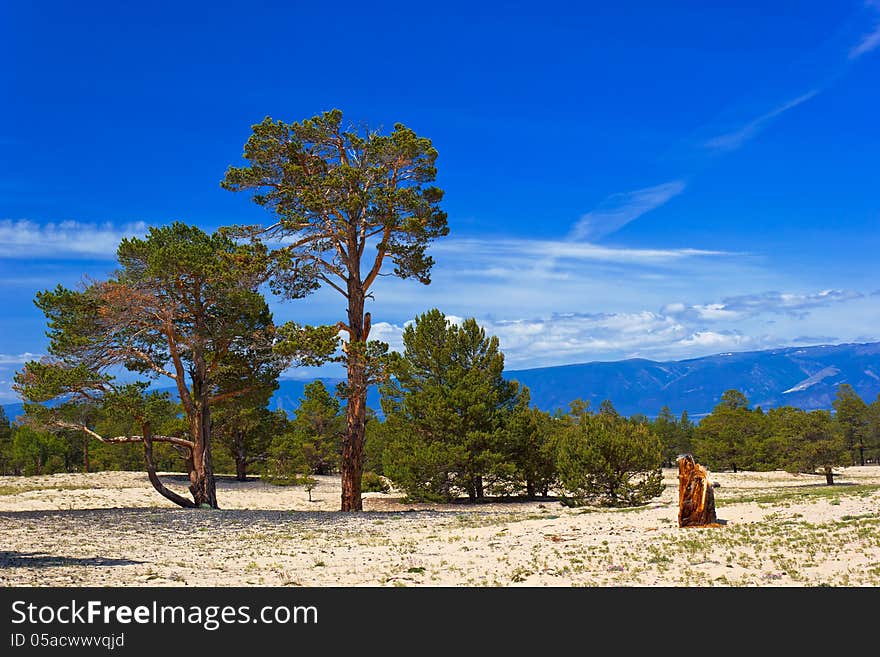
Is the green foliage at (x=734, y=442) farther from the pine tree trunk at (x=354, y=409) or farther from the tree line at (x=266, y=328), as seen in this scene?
the pine tree trunk at (x=354, y=409)

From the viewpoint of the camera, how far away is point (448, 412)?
31422 mm

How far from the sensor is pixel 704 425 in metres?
73.4

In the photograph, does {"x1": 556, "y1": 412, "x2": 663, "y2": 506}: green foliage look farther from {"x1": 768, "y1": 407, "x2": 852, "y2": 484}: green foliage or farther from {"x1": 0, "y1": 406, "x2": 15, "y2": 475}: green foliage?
{"x1": 0, "y1": 406, "x2": 15, "y2": 475}: green foliage

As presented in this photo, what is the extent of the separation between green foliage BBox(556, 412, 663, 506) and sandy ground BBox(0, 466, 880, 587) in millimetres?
5596

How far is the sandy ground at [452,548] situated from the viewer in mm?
10094

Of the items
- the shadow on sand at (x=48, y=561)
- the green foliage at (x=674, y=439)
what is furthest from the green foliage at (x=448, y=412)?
the green foliage at (x=674, y=439)

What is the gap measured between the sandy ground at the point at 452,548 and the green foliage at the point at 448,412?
912 centimetres

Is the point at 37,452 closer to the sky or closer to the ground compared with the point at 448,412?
closer to the ground

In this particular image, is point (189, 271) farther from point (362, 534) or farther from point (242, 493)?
point (242, 493)

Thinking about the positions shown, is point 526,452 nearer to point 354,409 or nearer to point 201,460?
point 354,409

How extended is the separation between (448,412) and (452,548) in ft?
57.5

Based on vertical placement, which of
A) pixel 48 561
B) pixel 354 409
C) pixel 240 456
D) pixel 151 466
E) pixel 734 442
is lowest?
pixel 48 561

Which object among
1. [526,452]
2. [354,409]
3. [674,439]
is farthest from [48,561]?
[674,439]

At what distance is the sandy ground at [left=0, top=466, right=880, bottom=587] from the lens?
10.1 meters
